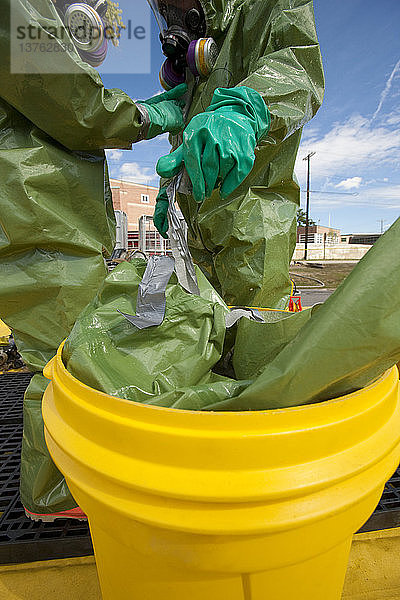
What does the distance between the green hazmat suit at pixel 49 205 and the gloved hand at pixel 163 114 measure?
0.16ft

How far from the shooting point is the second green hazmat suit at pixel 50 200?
74 centimetres

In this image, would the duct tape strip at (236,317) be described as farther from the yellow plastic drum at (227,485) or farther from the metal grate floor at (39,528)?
the metal grate floor at (39,528)

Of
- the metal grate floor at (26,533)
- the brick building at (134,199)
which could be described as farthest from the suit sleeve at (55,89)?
the brick building at (134,199)

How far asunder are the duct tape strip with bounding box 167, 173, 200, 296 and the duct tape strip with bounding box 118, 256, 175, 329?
0.05 metres

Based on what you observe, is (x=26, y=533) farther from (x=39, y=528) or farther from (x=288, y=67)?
(x=288, y=67)

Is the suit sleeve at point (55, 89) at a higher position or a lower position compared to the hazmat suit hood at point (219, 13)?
lower

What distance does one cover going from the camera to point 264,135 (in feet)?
2.76

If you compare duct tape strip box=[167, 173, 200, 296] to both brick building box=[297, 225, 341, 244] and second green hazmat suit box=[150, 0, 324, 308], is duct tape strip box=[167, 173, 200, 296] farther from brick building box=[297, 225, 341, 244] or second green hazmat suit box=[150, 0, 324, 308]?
brick building box=[297, 225, 341, 244]

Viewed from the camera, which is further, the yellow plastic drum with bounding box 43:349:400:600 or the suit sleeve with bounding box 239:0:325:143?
the suit sleeve with bounding box 239:0:325:143

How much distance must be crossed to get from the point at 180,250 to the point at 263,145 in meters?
0.45

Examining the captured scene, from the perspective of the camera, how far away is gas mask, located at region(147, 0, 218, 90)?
42.1 inches

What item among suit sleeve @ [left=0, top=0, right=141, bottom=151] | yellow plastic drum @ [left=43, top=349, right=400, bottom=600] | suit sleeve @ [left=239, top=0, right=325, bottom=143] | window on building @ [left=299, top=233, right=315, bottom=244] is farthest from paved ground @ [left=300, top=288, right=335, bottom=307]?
window on building @ [left=299, top=233, right=315, bottom=244]

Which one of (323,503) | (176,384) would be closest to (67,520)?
(176,384)

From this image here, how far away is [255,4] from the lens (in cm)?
101
